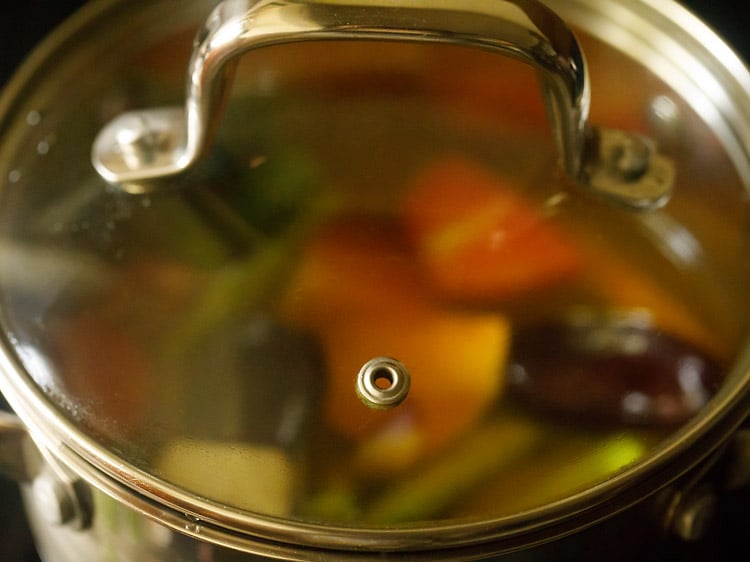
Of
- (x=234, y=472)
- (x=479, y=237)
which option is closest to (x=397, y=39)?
(x=479, y=237)

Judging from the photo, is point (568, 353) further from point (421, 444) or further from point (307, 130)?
point (307, 130)

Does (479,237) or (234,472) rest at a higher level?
(479,237)

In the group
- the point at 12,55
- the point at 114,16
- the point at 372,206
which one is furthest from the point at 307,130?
the point at 12,55

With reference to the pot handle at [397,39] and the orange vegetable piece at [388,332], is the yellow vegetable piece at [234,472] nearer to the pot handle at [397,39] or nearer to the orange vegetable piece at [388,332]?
the orange vegetable piece at [388,332]

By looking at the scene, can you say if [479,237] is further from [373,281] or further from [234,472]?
[234,472]

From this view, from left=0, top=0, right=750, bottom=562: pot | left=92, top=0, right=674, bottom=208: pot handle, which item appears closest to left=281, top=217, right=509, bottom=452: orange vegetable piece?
left=0, top=0, right=750, bottom=562: pot
